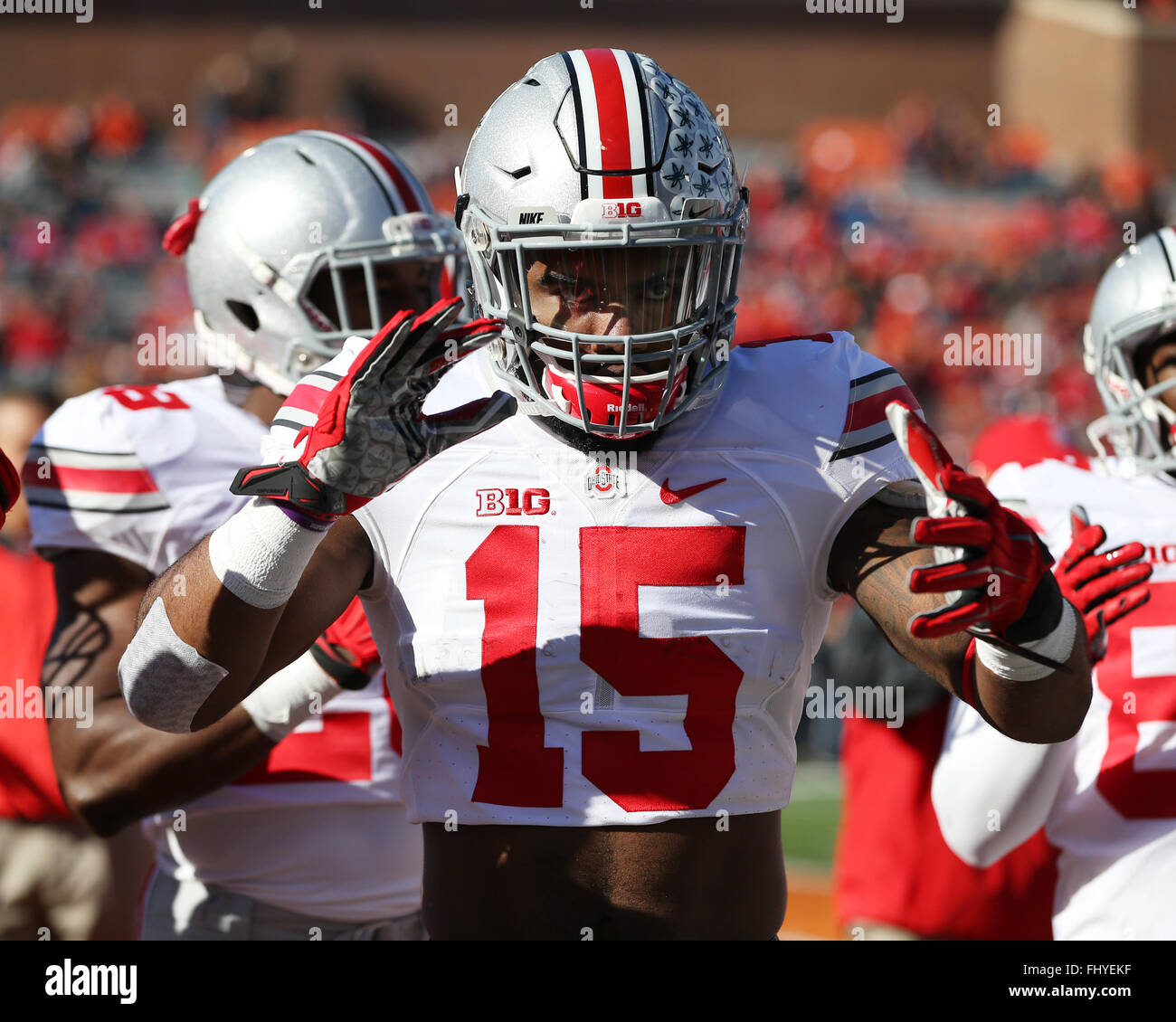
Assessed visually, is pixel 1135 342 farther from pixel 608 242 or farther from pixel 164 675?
pixel 164 675

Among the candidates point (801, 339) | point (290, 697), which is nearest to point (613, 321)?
point (801, 339)

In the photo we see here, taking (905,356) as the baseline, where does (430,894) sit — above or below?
above

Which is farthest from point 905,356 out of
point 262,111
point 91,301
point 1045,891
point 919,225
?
point 1045,891

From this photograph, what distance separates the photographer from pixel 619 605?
1838 millimetres

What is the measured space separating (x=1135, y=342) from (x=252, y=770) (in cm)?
187

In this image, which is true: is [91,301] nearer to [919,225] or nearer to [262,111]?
[262,111]

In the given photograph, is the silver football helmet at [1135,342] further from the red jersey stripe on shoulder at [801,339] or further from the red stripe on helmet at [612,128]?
the red stripe on helmet at [612,128]

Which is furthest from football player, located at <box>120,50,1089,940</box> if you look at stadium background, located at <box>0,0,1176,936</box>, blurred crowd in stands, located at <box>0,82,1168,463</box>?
blurred crowd in stands, located at <box>0,82,1168,463</box>

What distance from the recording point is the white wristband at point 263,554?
1.70 meters

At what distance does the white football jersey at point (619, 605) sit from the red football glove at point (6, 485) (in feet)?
1.51

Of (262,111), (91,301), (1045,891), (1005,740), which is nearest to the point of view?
(1005,740)

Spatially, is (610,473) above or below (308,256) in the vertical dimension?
below

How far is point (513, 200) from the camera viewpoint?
6.23 ft
